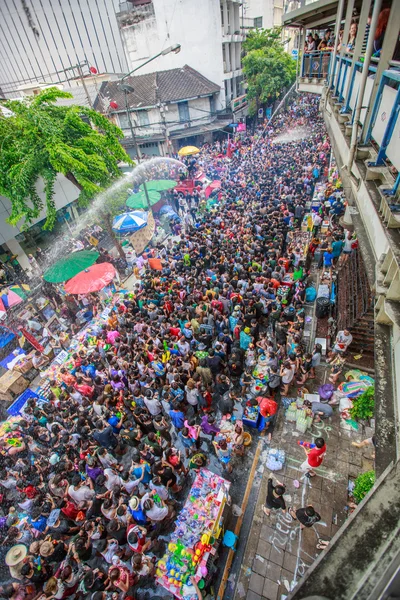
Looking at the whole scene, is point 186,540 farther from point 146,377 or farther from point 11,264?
point 11,264

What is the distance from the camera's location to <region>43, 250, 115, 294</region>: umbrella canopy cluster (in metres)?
10.6

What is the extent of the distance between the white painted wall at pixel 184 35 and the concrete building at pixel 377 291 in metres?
26.9

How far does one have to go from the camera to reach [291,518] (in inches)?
218

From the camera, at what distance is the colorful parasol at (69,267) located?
36.0 ft

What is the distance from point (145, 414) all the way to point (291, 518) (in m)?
3.58

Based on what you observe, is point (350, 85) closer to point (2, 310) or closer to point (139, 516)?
point (139, 516)

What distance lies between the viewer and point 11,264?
14.6m

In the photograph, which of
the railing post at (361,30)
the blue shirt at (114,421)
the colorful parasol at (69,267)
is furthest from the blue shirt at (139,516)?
the railing post at (361,30)

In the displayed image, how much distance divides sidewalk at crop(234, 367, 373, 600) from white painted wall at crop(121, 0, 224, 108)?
1296 inches

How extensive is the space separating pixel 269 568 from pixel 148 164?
26.0 metres

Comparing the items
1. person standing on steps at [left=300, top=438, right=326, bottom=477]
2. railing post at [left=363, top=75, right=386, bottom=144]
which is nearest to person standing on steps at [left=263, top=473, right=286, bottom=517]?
person standing on steps at [left=300, top=438, right=326, bottom=477]

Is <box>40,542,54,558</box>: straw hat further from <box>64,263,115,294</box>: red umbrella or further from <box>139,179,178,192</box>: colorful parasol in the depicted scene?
<box>139,179,178,192</box>: colorful parasol

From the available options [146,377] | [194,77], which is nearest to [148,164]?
[194,77]

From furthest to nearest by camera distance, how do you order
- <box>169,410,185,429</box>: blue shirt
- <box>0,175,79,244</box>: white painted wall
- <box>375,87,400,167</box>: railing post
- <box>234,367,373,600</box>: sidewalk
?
<box>0,175,79,244</box>: white painted wall
<box>169,410,185,429</box>: blue shirt
<box>234,367,373,600</box>: sidewalk
<box>375,87,400,167</box>: railing post
